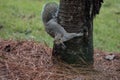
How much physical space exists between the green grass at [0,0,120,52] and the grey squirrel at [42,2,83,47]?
71.1 inches

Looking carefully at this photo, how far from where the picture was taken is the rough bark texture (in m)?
3.89

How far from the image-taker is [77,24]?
3.92 metres

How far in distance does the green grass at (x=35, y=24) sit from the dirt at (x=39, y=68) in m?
1.28

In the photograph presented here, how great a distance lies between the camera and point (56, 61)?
13.1 feet

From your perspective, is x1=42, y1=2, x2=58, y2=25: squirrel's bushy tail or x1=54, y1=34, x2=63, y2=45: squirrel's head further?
x1=42, y1=2, x2=58, y2=25: squirrel's bushy tail

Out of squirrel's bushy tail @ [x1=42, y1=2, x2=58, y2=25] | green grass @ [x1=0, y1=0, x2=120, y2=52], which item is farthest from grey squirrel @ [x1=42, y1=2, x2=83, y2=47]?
green grass @ [x1=0, y1=0, x2=120, y2=52]

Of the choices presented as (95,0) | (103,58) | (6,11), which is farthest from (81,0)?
(6,11)

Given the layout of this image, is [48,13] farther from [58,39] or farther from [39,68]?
[39,68]

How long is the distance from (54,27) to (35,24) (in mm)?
3494

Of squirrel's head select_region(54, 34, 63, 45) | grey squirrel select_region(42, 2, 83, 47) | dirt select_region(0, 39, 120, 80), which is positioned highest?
grey squirrel select_region(42, 2, 83, 47)

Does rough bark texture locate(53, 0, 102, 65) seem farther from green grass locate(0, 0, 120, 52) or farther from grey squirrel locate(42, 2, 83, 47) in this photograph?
green grass locate(0, 0, 120, 52)

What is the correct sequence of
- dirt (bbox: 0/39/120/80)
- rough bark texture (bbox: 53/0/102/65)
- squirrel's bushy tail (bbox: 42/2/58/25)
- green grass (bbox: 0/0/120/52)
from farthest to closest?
Result: 1. green grass (bbox: 0/0/120/52)
2. squirrel's bushy tail (bbox: 42/2/58/25)
3. rough bark texture (bbox: 53/0/102/65)
4. dirt (bbox: 0/39/120/80)

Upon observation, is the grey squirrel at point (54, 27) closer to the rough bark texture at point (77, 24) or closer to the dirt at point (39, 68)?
the rough bark texture at point (77, 24)

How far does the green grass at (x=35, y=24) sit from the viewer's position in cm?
654
